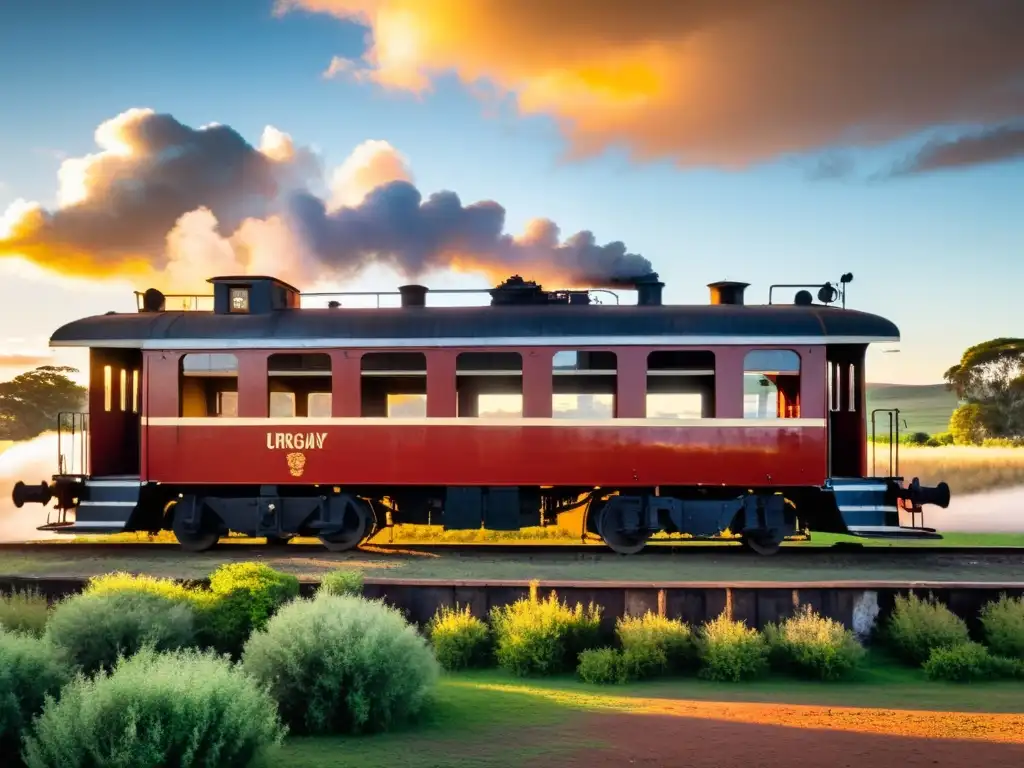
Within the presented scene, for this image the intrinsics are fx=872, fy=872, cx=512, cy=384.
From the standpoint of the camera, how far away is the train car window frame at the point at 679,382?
580 inches

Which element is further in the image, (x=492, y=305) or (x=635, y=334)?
(x=492, y=305)

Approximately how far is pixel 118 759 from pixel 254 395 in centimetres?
937

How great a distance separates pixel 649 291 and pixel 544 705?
884cm

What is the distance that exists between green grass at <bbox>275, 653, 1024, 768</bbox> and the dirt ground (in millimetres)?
241

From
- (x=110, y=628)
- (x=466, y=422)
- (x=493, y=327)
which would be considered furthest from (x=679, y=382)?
(x=110, y=628)

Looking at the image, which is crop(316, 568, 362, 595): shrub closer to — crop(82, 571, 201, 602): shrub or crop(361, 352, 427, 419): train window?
crop(82, 571, 201, 602): shrub

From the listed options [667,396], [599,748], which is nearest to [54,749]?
[599,748]

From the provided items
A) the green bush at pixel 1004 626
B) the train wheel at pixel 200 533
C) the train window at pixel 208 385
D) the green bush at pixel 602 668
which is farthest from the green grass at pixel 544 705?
the train window at pixel 208 385

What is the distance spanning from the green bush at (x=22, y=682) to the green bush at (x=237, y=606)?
199 cm

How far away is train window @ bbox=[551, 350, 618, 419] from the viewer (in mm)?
14820

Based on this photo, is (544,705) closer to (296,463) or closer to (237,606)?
(237,606)

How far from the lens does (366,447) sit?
15086mm

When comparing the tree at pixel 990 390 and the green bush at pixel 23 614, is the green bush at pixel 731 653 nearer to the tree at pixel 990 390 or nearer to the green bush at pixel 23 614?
the green bush at pixel 23 614

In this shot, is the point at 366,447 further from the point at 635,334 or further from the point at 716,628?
the point at 716,628
